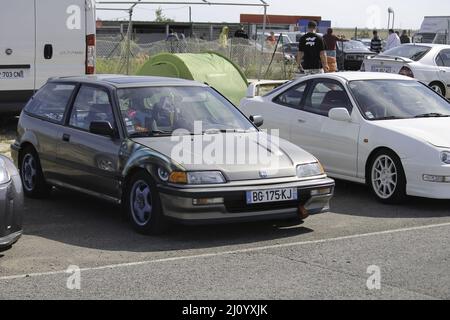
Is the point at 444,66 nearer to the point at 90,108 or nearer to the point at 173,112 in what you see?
the point at 173,112

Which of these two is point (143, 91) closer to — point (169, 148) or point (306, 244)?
point (169, 148)

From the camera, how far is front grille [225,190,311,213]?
6629 mm

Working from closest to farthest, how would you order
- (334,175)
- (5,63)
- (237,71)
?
(334,175)
(5,63)
(237,71)

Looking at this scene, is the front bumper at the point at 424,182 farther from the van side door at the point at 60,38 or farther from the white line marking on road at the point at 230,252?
the van side door at the point at 60,38

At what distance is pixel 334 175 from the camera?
30.4 ft

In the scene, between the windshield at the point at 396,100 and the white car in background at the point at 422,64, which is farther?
the white car in background at the point at 422,64

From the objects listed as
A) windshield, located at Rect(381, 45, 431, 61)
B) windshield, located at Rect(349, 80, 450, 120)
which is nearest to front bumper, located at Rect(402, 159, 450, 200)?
windshield, located at Rect(349, 80, 450, 120)

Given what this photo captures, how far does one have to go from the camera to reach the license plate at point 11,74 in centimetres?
1182

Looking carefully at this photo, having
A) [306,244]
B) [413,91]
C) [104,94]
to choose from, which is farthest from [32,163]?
[413,91]

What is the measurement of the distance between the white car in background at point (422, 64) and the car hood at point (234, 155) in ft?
35.0


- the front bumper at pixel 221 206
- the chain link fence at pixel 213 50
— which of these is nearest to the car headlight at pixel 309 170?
the front bumper at pixel 221 206

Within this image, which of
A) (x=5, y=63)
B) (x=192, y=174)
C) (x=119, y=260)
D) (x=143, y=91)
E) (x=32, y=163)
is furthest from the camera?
(x=5, y=63)

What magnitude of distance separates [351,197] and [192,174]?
117 inches

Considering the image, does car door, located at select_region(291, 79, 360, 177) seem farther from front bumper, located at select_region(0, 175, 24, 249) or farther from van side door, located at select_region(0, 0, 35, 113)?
van side door, located at select_region(0, 0, 35, 113)
